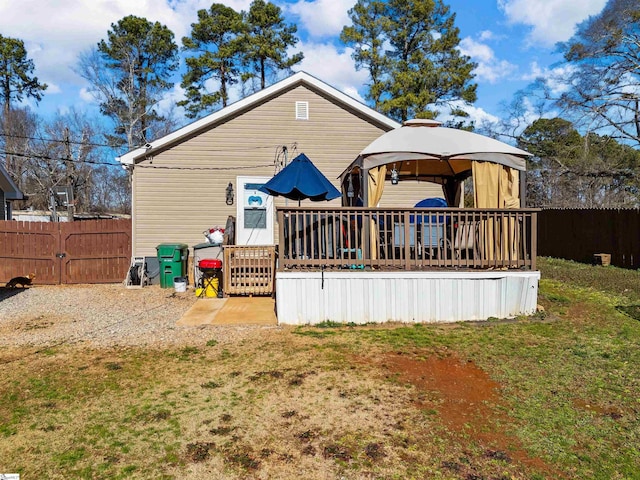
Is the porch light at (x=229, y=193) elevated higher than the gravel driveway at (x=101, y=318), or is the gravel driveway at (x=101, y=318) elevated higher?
the porch light at (x=229, y=193)

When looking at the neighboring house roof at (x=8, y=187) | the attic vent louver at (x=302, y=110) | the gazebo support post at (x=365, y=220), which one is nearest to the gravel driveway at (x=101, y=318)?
the gazebo support post at (x=365, y=220)

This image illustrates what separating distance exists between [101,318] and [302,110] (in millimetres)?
6682

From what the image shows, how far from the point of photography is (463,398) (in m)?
3.94

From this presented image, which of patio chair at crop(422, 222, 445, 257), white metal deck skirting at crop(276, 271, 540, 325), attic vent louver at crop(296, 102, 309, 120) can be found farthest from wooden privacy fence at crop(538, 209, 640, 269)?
attic vent louver at crop(296, 102, 309, 120)

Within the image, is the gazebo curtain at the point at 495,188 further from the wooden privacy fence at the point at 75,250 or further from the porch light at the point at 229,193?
the wooden privacy fence at the point at 75,250

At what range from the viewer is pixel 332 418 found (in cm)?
354

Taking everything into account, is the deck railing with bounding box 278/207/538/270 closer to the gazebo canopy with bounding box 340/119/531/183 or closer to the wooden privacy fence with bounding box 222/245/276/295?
the gazebo canopy with bounding box 340/119/531/183

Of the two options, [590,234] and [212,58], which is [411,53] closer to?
[212,58]

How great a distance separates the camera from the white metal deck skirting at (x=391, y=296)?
21.4 feet

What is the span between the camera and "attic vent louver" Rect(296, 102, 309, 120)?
11078 millimetres

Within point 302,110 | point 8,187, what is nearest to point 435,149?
point 302,110

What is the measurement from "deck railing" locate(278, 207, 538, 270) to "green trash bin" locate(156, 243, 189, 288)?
14.4ft

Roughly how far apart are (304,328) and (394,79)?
20135mm

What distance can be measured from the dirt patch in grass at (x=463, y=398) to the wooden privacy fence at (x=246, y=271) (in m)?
4.39
